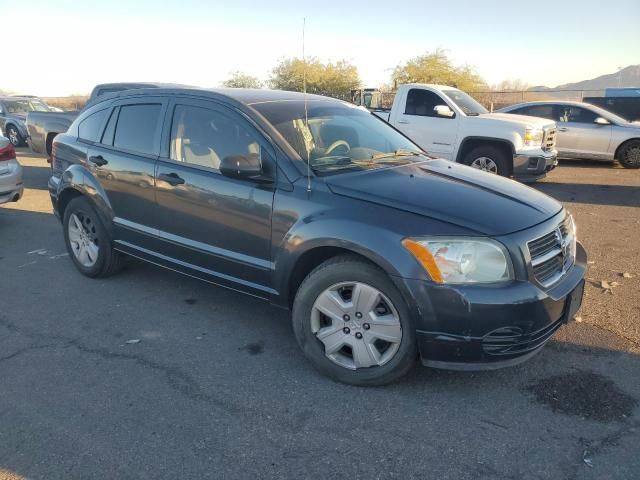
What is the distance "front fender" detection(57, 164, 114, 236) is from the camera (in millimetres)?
4684

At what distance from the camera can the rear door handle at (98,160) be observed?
4.68 m

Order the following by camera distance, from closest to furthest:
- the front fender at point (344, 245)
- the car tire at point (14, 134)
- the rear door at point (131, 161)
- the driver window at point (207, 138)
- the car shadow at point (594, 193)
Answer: the front fender at point (344, 245) → the driver window at point (207, 138) → the rear door at point (131, 161) → the car shadow at point (594, 193) → the car tire at point (14, 134)

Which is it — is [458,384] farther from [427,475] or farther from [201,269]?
[201,269]

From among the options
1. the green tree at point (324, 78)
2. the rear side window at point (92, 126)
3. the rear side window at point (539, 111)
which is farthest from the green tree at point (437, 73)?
the rear side window at point (92, 126)

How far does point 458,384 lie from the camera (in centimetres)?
321

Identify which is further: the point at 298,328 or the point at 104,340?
the point at 104,340

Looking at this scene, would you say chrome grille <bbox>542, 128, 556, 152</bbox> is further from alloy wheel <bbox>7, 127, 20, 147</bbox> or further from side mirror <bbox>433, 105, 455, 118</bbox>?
alloy wheel <bbox>7, 127, 20, 147</bbox>

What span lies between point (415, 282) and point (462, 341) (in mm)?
407

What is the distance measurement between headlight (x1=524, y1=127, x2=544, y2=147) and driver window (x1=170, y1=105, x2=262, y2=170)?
21.9 ft

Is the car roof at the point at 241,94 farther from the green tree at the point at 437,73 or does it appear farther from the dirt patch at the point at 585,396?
the green tree at the point at 437,73

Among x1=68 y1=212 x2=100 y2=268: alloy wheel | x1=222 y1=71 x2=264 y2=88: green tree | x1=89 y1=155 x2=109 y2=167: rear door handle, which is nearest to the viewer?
x1=89 y1=155 x2=109 y2=167: rear door handle

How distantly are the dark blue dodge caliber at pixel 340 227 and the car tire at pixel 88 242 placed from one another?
0.12m

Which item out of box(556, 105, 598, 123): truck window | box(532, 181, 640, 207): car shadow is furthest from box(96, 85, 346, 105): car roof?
box(556, 105, 598, 123): truck window

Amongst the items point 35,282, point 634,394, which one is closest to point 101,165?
point 35,282
